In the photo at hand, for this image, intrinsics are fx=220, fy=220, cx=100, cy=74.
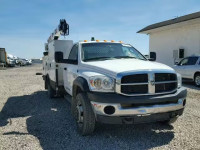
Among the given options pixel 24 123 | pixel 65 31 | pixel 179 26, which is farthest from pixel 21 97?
pixel 179 26

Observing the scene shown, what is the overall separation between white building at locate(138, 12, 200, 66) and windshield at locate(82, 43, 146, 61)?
41.1ft

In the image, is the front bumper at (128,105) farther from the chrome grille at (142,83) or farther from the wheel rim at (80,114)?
the wheel rim at (80,114)

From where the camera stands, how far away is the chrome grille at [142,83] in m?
3.87

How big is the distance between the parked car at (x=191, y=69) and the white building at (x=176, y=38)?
547 cm

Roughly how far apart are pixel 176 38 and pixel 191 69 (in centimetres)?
828

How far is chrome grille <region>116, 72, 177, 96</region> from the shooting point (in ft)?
12.7

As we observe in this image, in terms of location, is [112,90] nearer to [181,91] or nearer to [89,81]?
[89,81]

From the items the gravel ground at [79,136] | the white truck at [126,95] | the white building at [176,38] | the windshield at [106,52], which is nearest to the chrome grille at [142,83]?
the white truck at [126,95]

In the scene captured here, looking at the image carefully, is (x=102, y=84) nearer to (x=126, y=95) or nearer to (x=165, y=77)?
(x=126, y=95)

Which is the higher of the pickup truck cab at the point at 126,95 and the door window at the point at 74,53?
the door window at the point at 74,53

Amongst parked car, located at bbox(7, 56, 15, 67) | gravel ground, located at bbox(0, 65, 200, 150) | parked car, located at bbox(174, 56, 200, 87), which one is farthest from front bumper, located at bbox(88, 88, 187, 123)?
parked car, located at bbox(7, 56, 15, 67)

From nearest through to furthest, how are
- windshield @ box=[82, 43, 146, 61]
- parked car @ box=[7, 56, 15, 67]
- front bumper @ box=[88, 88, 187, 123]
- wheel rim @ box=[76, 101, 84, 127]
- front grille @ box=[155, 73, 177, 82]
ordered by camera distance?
front bumper @ box=[88, 88, 187, 123] → front grille @ box=[155, 73, 177, 82] → wheel rim @ box=[76, 101, 84, 127] → windshield @ box=[82, 43, 146, 61] → parked car @ box=[7, 56, 15, 67]

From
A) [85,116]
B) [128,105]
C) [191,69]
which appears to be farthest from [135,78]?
[191,69]

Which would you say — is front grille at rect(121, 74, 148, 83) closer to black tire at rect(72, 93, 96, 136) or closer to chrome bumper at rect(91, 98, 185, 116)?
chrome bumper at rect(91, 98, 185, 116)
